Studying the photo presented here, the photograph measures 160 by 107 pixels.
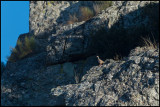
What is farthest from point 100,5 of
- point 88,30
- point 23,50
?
point 23,50

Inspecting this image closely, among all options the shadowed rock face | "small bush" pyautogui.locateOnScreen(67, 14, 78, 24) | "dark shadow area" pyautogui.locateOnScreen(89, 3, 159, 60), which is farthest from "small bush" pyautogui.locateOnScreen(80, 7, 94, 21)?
"dark shadow area" pyautogui.locateOnScreen(89, 3, 159, 60)

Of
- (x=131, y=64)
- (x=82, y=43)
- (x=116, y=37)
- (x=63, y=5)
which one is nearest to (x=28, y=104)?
(x=82, y=43)

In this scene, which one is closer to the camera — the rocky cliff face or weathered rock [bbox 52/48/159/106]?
weathered rock [bbox 52/48/159/106]

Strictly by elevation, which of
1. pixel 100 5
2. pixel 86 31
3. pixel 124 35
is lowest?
pixel 124 35

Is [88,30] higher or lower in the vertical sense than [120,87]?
higher

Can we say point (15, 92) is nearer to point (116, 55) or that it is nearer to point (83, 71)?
point (83, 71)

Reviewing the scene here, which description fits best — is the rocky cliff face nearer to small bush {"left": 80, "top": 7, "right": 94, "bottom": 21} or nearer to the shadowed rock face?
the shadowed rock face

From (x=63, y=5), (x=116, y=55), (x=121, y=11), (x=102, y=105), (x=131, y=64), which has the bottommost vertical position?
(x=102, y=105)

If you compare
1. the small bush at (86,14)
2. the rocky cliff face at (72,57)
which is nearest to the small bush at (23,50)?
the rocky cliff face at (72,57)

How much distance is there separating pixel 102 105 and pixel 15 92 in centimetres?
572

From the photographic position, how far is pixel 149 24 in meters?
8.48

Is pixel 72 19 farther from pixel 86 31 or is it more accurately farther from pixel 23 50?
pixel 23 50

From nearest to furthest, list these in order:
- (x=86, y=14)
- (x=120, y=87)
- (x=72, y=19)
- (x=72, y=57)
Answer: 1. (x=120, y=87)
2. (x=72, y=57)
3. (x=86, y=14)
4. (x=72, y=19)

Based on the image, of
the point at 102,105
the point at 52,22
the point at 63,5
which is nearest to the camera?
the point at 102,105
